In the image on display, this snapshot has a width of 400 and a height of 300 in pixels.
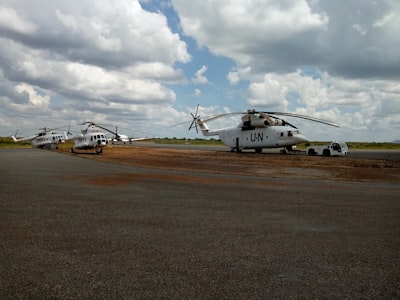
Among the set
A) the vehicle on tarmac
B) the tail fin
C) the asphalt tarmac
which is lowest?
the asphalt tarmac

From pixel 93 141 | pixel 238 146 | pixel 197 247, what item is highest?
pixel 93 141

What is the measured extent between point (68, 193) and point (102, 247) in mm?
6370

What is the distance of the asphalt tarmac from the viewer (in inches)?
167

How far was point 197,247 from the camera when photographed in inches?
231

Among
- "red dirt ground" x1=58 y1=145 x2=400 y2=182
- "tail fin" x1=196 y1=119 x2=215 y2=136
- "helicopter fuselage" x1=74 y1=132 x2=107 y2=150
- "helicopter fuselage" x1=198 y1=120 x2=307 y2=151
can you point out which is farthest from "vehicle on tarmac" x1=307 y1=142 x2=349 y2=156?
"helicopter fuselage" x1=74 y1=132 x2=107 y2=150

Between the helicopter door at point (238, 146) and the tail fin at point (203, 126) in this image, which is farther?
the tail fin at point (203, 126)

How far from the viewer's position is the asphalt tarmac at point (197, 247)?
4.24 metres

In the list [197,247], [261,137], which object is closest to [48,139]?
[261,137]

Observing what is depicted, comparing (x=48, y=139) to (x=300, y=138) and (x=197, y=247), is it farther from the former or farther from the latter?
(x=197, y=247)

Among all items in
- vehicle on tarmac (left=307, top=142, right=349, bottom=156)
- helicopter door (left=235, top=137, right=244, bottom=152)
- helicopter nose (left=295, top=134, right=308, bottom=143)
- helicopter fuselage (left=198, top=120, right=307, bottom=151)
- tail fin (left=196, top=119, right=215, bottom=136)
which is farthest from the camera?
tail fin (left=196, top=119, right=215, bottom=136)

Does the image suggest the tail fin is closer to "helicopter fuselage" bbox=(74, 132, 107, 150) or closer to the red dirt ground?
"helicopter fuselage" bbox=(74, 132, 107, 150)

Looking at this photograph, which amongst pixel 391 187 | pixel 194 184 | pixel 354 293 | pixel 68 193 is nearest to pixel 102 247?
pixel 354 293

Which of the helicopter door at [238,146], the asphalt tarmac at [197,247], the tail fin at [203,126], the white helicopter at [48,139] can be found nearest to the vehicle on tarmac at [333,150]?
the helicopter door at [238,146]

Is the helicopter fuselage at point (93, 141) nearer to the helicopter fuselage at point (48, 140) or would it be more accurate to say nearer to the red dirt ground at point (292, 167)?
the red dirt ground at point (292, 167)
